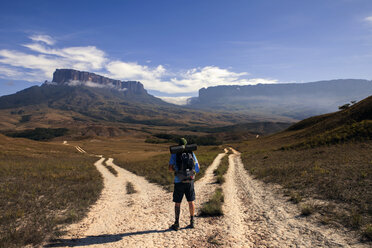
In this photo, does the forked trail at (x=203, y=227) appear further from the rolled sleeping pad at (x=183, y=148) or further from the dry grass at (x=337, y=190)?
the rolled sleeping pad at (x=183, y=148)

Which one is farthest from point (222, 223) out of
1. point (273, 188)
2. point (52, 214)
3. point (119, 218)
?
point (52, 214)

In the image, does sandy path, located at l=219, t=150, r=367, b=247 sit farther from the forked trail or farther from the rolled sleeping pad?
the rolled sleeping pad

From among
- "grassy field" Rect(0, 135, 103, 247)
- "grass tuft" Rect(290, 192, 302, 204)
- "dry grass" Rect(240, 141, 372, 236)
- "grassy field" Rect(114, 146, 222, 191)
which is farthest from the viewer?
"grassy field" Rect(114, 146, 222, 191)

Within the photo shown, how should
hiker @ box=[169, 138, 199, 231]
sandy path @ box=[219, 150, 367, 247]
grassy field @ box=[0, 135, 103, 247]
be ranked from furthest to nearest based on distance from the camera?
hiker @ box=[169, 138, 199, 231] → grassy field @ box=[0, 135, 103, 247] → sandy path @ box=[219, 150, 367, 247]

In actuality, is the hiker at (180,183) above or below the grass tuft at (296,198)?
above

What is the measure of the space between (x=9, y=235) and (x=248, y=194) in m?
13.5

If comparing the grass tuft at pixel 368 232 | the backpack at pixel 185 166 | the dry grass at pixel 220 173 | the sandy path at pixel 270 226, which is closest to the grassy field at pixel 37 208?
the backpack at pixel 185 166

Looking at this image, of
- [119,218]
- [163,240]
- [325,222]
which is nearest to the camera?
[163,240]

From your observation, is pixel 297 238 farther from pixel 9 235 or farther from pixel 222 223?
pixel 9 235

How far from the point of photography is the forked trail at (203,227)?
754cm

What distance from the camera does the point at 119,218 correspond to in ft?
35.4

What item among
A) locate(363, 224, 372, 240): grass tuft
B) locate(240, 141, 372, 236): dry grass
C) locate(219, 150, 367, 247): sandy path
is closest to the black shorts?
locate(219, 150, 367, 247): sandy path

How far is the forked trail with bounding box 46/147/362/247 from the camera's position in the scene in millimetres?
7539

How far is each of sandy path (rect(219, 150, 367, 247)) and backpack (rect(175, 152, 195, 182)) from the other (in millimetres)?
2863
